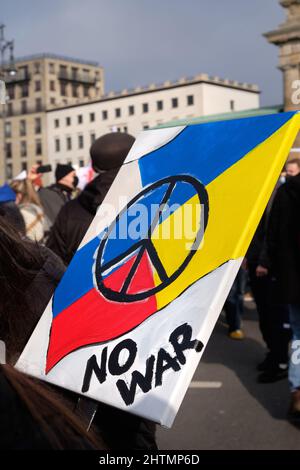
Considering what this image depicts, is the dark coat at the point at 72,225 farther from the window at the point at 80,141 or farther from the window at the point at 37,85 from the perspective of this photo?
the window at the point at 37,85

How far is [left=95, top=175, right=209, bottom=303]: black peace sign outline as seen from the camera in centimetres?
106

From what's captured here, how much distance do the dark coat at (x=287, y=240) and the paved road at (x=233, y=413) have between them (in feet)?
2.38

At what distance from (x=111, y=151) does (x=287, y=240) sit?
5.81ft

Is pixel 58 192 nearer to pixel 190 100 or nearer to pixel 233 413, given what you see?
pixel 233 413

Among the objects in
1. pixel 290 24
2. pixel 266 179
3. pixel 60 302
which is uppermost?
pixel 290 24

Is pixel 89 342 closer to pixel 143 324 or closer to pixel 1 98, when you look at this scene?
pixel 143 324

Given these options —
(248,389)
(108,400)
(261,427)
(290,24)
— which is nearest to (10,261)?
(108,400)

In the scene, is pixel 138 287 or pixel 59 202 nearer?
pixel 138 287

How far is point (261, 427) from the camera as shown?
3.83 m

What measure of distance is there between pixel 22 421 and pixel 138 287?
0.41m

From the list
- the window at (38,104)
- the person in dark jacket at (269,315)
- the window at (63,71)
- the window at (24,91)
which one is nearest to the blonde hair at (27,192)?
the person in dark jacket at (269,315)

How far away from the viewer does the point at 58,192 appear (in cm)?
649

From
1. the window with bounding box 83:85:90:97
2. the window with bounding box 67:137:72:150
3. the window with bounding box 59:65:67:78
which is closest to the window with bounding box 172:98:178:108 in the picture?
the window with bounding box 67:137:72:150

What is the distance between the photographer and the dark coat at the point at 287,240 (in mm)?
4184
